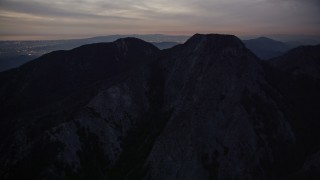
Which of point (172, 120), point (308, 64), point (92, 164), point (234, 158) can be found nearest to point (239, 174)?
point (234, 158)

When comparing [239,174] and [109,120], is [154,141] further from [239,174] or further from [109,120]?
[239,174]

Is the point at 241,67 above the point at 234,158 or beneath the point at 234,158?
above

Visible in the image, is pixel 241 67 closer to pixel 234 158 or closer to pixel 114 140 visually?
pixel 234 158

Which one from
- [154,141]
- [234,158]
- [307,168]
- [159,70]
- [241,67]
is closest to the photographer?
[307,168]

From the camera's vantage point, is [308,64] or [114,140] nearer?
[114,140]

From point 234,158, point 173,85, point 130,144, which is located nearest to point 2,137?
point 130,144

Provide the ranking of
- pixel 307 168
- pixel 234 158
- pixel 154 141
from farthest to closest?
1. pixel 154 141
2. pixel 234 158
3. pixel 307 168

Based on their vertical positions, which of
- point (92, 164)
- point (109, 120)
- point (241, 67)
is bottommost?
point (92, 164)
